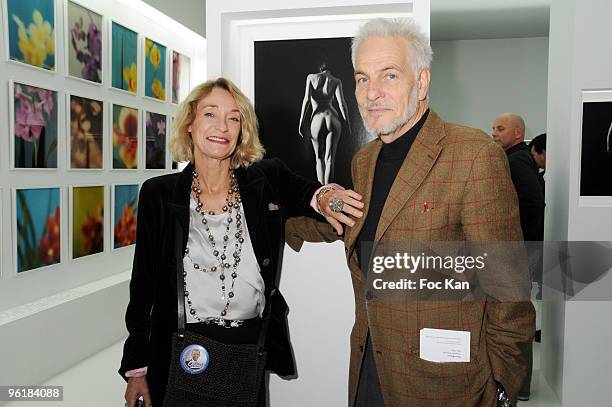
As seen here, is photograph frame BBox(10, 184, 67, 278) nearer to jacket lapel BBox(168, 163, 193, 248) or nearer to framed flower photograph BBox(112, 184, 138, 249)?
framed flower photograph BBox(112, 184, 138, 249)

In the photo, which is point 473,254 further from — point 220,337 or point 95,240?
point 95,240

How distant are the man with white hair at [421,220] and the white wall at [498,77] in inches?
332

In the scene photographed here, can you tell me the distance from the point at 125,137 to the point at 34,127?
1.28 meters

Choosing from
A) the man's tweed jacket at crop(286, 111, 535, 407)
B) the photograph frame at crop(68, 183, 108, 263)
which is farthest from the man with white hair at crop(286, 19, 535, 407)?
the photograph frame at crop(68, 183, 108, 263)

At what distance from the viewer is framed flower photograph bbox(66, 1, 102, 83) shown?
13.3 ft

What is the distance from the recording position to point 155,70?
5.39 metres

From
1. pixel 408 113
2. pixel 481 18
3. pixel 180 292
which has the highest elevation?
pixel 481 18

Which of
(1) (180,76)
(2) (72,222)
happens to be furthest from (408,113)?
(1) (180,76)

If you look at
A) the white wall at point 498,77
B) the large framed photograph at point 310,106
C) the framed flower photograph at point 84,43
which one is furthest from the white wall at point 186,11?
the white wall at point 498,77

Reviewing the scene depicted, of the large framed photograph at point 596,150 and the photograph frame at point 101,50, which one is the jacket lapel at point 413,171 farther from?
the photograph frame at point 101,50

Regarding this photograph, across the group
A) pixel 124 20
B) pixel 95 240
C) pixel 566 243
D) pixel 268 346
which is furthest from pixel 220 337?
pixel 124 20

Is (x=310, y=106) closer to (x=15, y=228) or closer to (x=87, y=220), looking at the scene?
(x=15, y=228)

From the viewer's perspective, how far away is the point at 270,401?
2584 millimetres

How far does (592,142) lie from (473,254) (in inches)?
97.9
